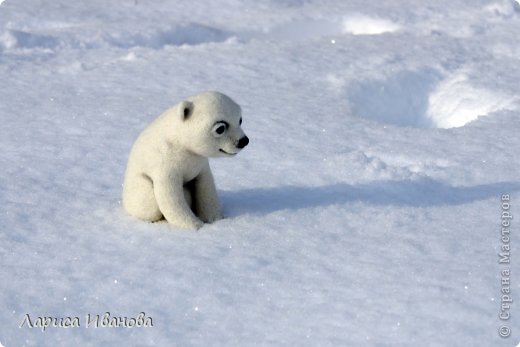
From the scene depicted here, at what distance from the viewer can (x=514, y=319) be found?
10.9 feet

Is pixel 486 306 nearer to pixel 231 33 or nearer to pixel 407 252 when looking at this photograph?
pixel 407 252

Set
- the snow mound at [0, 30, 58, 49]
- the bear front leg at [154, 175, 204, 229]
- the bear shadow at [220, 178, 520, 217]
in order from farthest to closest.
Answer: the snow mound at [0, 30, 58, 49] < the bear shadow at [220, 178, 520, 217] < the bear front leg at [154, 175, 204, 229]

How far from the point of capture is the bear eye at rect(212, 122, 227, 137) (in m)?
3.83

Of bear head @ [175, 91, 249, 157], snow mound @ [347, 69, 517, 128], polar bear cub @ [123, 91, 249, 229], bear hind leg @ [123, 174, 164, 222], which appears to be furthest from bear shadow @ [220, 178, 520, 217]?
snow mound @ [347, 69, 517, 128]

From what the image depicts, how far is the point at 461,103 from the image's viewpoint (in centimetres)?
641

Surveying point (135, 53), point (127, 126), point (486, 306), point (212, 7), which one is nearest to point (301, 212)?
point (486, 306)

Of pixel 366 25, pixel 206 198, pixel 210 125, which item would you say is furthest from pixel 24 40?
pixel 210 125

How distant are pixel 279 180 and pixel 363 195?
0.55 meters

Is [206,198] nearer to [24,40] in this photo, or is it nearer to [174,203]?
[174,203]

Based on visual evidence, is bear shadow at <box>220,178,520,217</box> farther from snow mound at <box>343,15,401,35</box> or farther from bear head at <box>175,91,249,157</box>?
snow mound at <box>343,15,401,35</box>

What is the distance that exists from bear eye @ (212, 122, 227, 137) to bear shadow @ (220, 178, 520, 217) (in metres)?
0.62

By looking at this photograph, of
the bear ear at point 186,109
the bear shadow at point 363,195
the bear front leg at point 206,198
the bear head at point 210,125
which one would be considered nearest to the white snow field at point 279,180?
the bear shadow at point 363,195

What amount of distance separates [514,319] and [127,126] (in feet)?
10.7

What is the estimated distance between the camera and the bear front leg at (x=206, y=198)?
415 cm
